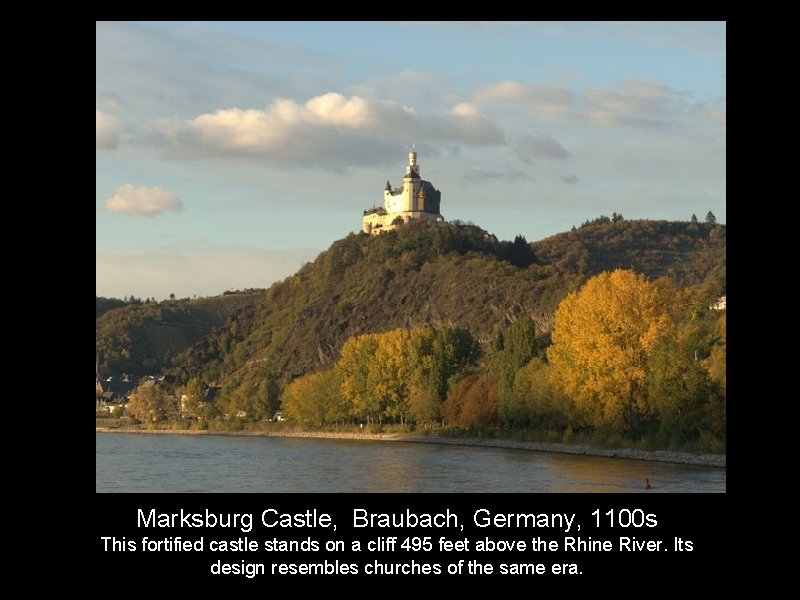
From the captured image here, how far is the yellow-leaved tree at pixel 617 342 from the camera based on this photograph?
5556 centimetres

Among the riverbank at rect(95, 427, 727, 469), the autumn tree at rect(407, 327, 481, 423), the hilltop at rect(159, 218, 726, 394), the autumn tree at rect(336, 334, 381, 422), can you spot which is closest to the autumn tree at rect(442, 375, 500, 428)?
the riverbank at rect(95, 427, 727, 469)

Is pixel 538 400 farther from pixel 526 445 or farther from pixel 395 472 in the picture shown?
pixel 395 472

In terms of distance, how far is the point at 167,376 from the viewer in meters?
180

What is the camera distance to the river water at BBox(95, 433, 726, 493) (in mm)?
40312

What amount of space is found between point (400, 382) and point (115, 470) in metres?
40.8

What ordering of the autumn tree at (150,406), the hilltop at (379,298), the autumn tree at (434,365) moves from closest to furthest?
the autumn tree at (434,365) < the hilltop at (379,298) < the autumn tree at (150,406)

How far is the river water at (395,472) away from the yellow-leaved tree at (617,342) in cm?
303

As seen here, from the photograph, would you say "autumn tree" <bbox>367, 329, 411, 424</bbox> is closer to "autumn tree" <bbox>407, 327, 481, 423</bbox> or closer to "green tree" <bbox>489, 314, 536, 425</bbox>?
"autumn tree" <bbox>407, 327, 481, 423</bbox>

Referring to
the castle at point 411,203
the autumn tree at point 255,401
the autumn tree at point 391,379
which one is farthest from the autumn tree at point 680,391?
the castle at point 411,203

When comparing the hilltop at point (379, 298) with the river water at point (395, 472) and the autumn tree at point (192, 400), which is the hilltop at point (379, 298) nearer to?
the autumn tree at point (192, 400)
